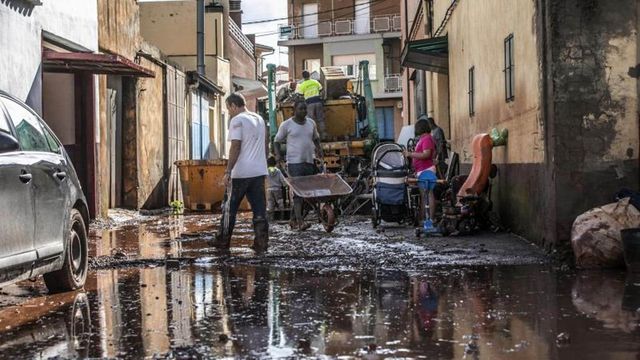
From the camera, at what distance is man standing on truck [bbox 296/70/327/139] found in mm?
17109

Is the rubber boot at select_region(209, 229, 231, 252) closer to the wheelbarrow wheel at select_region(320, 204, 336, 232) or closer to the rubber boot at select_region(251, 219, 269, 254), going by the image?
the rubber boot at select_region(251, 219, 269, 254)

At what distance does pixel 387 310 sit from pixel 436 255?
10.2ft

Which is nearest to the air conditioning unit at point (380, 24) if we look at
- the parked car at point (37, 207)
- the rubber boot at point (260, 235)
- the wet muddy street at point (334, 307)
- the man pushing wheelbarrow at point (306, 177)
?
the man pushing wheelbarrow at point (306, 177)

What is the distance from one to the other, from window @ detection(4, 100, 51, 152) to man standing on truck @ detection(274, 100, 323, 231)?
5471mm

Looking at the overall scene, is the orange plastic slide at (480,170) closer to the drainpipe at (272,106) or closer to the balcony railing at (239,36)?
the drainpipe at (272,106)

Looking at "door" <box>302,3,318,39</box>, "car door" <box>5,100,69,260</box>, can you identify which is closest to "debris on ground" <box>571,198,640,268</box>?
"car door" <box>5,100,69,260</box>

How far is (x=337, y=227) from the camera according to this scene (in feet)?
41.5

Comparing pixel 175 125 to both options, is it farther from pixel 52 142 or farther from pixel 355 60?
pixel 355 60

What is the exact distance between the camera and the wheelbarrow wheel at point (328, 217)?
1159cm

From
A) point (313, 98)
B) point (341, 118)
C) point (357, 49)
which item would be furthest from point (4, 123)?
point (357, 49)

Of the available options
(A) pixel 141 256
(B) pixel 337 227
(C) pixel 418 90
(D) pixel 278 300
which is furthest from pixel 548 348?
(C) pixel 418 90

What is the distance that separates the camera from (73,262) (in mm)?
7035

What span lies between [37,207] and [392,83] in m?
42.8

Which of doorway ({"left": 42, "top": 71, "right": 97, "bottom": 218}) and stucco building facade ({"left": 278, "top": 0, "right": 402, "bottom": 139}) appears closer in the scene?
doorway ({"left": 42, "top": 71, "right": 97, "bottom": 218})
